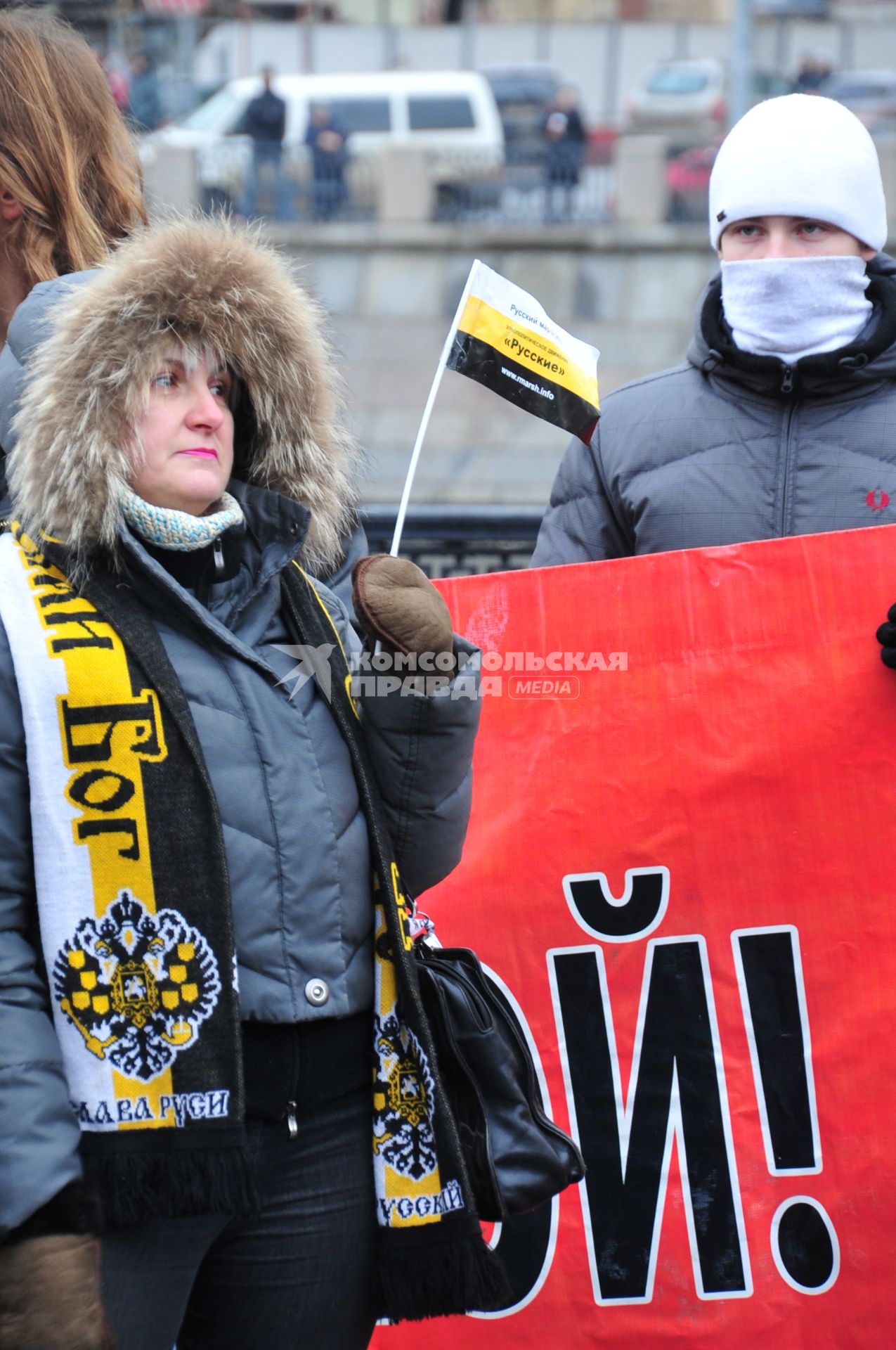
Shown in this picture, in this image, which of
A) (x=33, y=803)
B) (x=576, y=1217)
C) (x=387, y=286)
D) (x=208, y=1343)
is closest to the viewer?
(x=33, y=803)

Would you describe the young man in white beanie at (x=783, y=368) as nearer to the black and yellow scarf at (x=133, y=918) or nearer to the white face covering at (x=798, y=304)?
the white face covering at (x=798, y=304)

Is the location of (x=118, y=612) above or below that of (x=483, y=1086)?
above

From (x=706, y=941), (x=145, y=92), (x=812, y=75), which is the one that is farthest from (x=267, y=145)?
(x=706, y=941)

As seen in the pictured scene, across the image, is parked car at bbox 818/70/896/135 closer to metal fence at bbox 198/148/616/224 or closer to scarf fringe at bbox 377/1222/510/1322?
metal fence at bbox 198/148/616/224

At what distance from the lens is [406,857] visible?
89.9 inches

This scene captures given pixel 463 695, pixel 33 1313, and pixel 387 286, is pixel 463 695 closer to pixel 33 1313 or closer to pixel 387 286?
pixel 33 1313

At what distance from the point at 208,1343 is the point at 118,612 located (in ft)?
3.33

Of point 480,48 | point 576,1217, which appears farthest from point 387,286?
point 480,48

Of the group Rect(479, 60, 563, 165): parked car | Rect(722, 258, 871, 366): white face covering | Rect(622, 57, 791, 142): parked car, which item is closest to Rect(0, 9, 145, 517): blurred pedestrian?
Rect(722, 258, 871, 366): white face covering

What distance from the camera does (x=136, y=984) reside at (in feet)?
6.58

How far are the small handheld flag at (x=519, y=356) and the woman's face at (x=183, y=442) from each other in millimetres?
812

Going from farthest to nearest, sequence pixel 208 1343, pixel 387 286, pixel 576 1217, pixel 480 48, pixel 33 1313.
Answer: pixel 480 48
pixel 387 286
pixel 576 1217
pixel 208 1343
pixel 33 1313

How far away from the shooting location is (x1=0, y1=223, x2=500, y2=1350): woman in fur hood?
6.52 ft

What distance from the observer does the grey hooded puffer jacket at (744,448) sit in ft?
9.82
